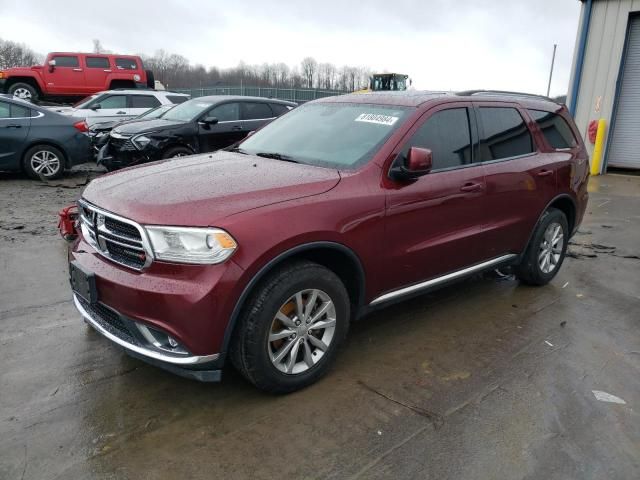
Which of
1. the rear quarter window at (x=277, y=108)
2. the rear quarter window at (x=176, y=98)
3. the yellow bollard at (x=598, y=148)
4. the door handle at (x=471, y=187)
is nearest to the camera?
the door handle at (x=471, y=187)

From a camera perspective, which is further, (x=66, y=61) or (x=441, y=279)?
(x=66, y=61)

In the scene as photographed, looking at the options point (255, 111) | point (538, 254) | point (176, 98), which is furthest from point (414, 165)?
point (176, 98)

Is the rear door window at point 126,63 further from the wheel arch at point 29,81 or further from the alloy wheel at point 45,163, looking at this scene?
the alloy wheel at point 45,163

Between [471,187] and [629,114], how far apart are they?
1110cm

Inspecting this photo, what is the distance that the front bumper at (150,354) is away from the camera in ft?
8.82

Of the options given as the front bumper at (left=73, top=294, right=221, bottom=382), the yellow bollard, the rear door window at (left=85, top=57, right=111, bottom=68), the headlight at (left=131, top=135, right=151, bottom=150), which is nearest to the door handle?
the front bumper at (left=73, top=294, right=221, bottom=382)

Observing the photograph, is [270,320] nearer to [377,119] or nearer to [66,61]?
[377,119]

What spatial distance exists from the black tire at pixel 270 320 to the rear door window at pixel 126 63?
19.2m

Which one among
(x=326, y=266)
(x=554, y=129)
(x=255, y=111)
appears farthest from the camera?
(x=255, y=111)

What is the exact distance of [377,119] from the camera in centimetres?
373

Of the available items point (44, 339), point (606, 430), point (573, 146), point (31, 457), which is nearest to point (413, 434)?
point (606, 430)

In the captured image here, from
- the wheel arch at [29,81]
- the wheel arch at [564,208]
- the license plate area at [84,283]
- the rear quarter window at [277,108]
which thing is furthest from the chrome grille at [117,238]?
the wheel arch at [29,81]

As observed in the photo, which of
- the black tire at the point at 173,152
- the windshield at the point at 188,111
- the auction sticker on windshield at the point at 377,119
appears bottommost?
the black tire at the point at 173,152

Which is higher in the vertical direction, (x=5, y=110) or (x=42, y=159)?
(x=5, y=110)
